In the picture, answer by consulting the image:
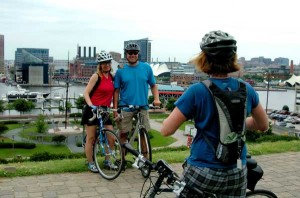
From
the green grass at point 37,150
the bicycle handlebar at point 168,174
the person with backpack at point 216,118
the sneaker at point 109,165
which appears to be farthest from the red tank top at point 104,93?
the green grass at point 37,150

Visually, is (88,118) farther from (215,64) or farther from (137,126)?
(215,64)

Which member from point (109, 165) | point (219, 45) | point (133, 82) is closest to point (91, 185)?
point (109, 165)

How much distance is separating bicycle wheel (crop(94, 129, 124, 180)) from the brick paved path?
4.1 inches

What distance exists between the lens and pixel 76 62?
542 feet

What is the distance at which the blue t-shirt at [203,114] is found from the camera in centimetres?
199

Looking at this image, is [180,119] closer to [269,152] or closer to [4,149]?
[269,152]

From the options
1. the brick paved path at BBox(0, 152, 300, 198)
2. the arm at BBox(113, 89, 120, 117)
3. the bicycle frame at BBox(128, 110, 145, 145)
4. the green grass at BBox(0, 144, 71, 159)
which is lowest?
the green grass at BBox(0, 144, 71, 159)

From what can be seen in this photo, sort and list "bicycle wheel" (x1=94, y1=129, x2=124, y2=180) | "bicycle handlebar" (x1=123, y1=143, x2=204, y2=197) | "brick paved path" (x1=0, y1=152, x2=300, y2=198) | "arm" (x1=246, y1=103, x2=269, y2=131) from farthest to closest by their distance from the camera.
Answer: "bicycle wheel" (x1=94, y1=129, x2=124, y2=180)
"brick paved path" (x1=0, y1=152, x2=300, y2=198)
"arm" (x1=246, y1=103, x2=269, y2=131)
"bicycle handlebar" (x1=123, y1=143, x2=204, y2=197)

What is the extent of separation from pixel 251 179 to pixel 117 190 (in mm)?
2062

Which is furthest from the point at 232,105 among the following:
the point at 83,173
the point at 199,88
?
the point at 83,173

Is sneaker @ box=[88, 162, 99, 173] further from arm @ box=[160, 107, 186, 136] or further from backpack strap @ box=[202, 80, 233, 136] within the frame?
backpack strap @ box=[202, 80, 233, 136]

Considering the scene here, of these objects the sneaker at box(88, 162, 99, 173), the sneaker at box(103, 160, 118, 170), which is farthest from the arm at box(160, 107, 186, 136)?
the sneaker at box(88, 162, 99, 173)

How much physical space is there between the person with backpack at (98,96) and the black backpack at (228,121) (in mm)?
2776

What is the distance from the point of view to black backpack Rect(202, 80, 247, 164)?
196 centimetres
